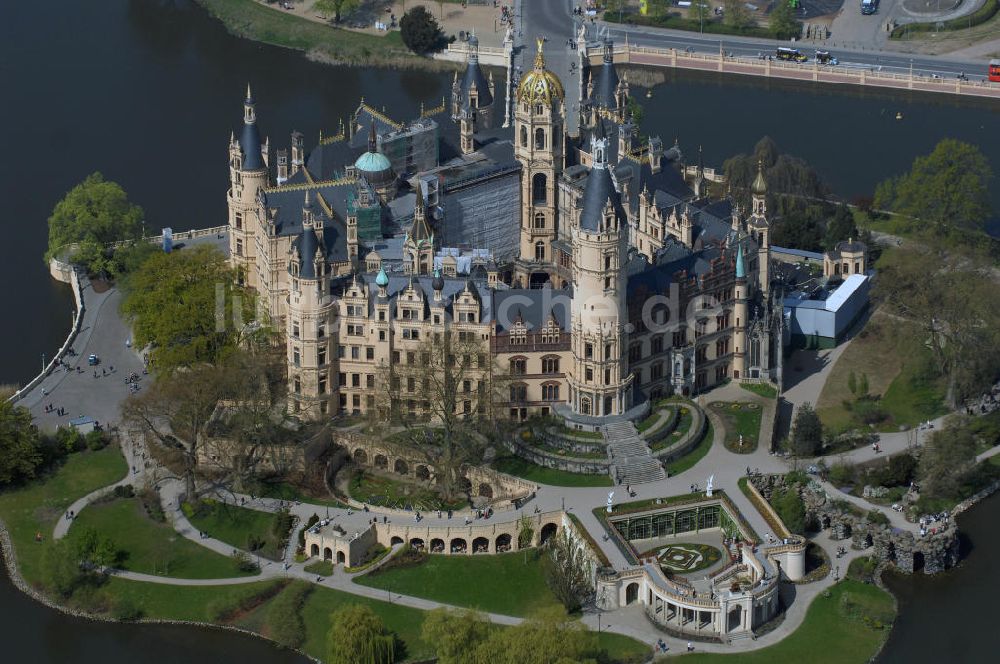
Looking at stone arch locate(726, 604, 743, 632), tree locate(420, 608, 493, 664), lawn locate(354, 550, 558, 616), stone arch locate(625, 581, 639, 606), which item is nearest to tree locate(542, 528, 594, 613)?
lawn locate(354, 550, 558, 616)

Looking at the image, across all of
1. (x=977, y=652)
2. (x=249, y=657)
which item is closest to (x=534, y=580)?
(x=249, y=657)

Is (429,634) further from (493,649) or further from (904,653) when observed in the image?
(904,653)

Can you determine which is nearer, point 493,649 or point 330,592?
point 493,649

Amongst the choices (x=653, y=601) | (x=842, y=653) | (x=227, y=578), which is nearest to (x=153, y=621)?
(x=227, y=578)

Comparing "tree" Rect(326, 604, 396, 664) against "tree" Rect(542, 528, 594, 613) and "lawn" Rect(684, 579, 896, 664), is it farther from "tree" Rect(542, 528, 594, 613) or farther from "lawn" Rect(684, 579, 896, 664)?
"lawn" Rect(684, 579, 896, 664)

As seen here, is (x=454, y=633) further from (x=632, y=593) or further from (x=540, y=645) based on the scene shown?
(x=632, y=593)

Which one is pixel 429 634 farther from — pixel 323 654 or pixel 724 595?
pixel 724 595
